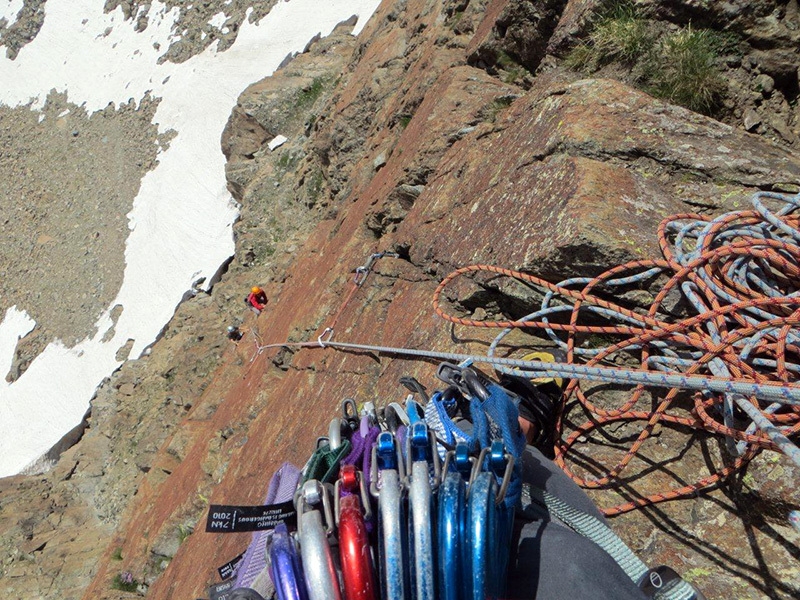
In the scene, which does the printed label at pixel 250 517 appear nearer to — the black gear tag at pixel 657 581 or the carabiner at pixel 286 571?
the carabiner at pixel 286 571

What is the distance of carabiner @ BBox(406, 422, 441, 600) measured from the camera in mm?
1820

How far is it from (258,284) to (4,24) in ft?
103

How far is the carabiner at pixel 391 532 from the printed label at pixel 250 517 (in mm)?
327

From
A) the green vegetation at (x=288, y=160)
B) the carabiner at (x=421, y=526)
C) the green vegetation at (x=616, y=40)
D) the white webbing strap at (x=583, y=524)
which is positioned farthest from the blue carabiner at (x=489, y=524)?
the green vegetation at (x=288, y=160)

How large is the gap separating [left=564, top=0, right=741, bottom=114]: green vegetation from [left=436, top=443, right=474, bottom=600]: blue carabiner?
360cm

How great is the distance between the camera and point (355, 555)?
1.84 m

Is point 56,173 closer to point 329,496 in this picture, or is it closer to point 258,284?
point 258,284

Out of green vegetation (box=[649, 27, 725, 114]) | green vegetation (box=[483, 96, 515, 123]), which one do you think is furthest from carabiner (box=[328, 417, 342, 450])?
green vegetation (box=[483, 96, 515, 123])

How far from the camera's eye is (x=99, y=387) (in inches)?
687

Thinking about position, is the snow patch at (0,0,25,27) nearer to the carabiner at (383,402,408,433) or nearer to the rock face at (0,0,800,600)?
the rock face at (0,0,800,600)

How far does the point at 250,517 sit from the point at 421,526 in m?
0.64

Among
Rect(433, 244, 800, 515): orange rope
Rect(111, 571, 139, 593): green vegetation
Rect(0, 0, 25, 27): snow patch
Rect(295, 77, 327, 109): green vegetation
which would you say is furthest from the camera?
Rect(0, 0, 25, 27): snow patch

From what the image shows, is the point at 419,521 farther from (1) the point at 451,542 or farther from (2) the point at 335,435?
(2) the point at 335,435

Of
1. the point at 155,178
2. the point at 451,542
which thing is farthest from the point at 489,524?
the point at 155,178
